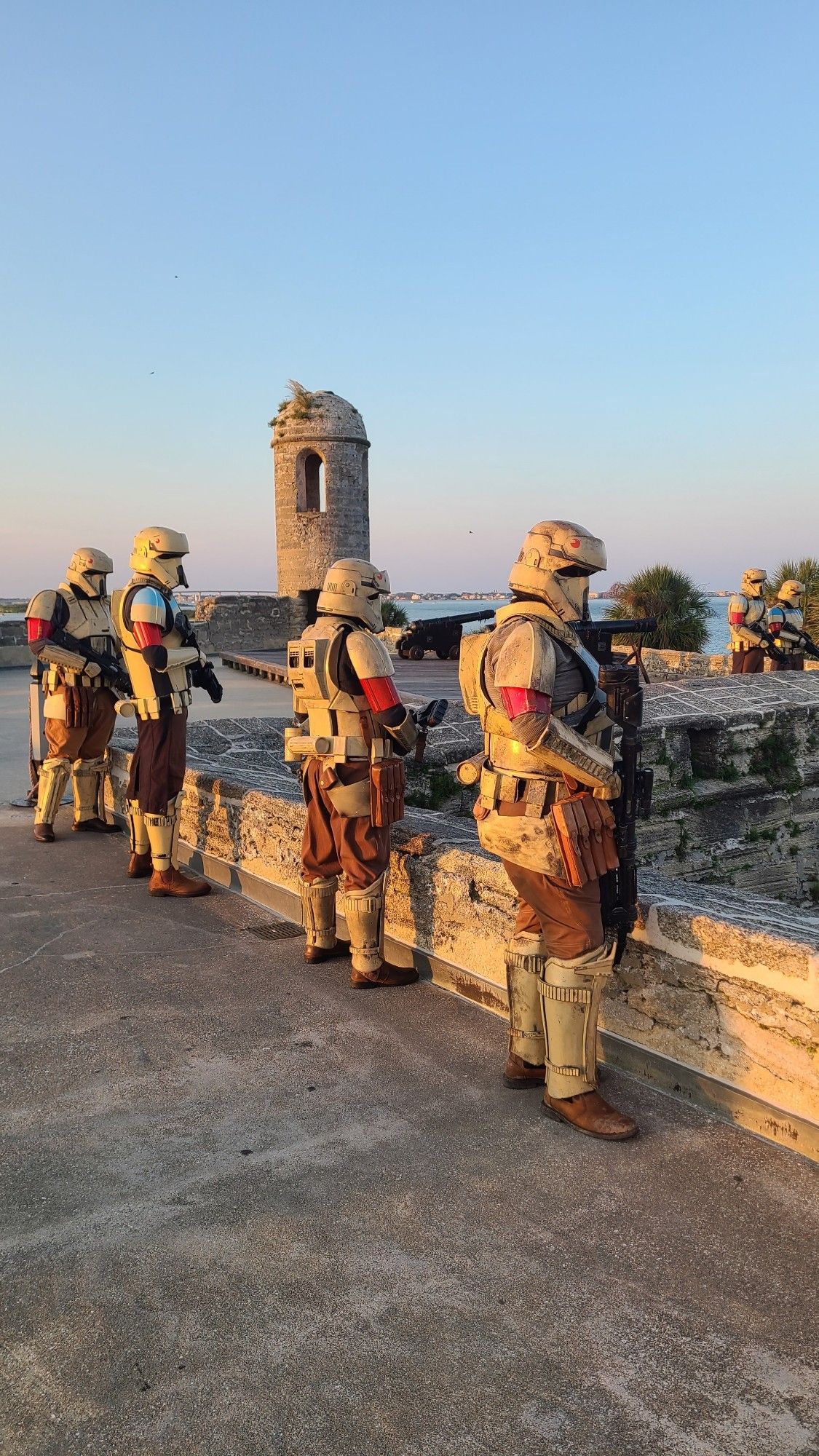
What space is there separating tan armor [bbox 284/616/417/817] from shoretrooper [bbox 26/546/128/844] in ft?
9.51

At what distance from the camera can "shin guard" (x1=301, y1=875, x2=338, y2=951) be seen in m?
4.44

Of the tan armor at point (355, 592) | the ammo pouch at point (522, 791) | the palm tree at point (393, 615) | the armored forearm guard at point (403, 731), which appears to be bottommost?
the ammo pouch at point (522, 791)

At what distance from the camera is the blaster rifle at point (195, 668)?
5719mm

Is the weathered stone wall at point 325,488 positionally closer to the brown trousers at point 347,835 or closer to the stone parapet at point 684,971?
the brown trousers at point 347,835

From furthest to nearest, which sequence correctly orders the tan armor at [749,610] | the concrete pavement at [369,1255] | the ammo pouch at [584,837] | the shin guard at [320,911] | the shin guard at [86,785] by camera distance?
the tan armor at [749,610] → the shin guard at [86,785] → the shin guard at [320,911] → the ammo pouch at [584,837] → the concrete pavement at [369,1255]

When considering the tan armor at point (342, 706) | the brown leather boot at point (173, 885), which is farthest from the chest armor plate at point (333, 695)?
the brown leather boot at point (173, 885)

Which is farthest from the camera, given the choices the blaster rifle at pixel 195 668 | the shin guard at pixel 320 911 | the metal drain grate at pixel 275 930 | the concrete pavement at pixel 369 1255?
the blaster rifle at pixel 195 668

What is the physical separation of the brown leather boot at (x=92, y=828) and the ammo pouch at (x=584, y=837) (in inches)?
187

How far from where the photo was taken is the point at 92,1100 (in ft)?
10.5

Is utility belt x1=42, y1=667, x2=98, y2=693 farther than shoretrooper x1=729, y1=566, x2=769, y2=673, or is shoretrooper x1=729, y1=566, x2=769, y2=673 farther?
shoretrooper x1=729, y1=566, x2=769, y2=673

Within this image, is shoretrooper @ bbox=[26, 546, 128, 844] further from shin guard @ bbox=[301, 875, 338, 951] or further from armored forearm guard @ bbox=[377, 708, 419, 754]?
armored forearm guard @ bbox=[377, 708, 419, 754]

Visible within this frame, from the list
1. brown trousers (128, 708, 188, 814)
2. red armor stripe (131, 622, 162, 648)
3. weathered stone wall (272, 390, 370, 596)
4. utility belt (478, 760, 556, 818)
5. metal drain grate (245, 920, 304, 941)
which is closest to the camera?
utility belt (478, 760, 556, 818)

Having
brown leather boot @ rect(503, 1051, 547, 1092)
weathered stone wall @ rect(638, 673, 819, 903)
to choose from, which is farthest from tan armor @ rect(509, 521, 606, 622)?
weathered stone wall @ rect(638, 673, 819, 903)

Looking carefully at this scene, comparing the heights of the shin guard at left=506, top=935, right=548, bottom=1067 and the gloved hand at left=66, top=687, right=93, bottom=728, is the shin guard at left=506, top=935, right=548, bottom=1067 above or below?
below
